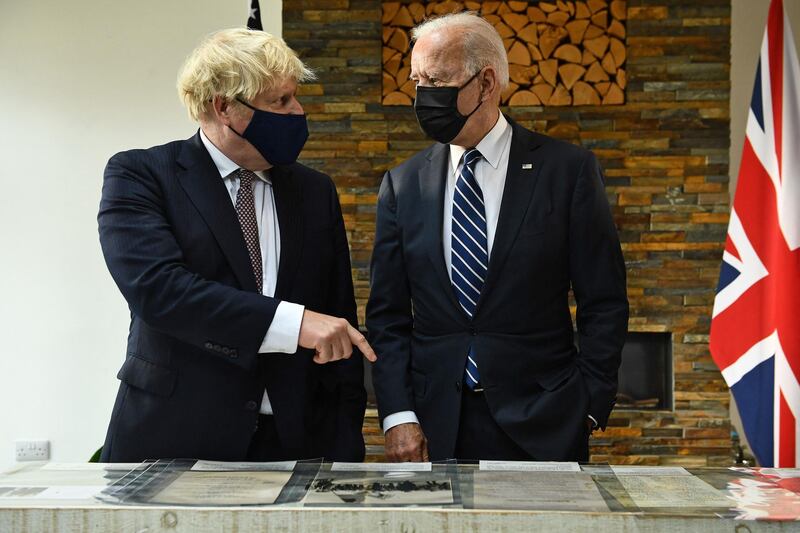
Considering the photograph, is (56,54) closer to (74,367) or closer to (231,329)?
(74,367)

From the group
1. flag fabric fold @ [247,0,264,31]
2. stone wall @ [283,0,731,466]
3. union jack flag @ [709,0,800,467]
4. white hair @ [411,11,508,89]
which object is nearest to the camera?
white hair @ [411,11,508,89]

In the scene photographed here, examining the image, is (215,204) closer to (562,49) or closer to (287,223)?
(287,223)

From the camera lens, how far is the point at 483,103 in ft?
6.51

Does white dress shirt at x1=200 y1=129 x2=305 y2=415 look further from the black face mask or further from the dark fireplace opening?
the dark fireplace opening

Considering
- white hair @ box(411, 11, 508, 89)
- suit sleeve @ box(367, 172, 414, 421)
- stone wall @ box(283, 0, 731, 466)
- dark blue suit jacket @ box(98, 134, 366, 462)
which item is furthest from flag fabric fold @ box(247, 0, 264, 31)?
dark blue suit jacket @ box(98, 134, 366, 462)

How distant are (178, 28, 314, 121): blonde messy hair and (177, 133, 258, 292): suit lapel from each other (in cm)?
12

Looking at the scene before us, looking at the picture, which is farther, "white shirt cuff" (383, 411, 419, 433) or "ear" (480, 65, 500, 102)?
"ear" (480, 65, 500, 102)

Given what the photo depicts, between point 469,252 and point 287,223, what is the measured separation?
393 mm

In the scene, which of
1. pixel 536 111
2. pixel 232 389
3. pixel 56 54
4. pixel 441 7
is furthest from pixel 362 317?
pixel 232 389

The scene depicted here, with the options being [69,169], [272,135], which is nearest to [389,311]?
[272,135]

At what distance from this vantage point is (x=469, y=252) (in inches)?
74.2

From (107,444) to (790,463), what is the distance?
1988 millimetres

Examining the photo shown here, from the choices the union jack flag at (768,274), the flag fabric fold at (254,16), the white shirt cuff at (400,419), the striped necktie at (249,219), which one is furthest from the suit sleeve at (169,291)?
the flag fabric fold at (254,16)

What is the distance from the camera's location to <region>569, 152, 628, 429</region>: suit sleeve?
1889 millimetres
